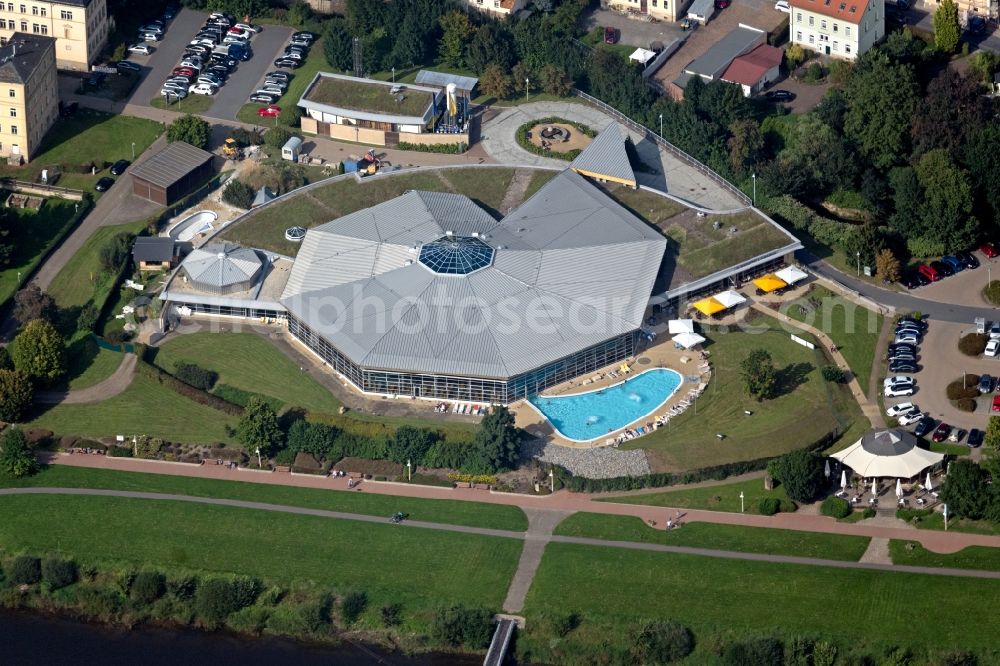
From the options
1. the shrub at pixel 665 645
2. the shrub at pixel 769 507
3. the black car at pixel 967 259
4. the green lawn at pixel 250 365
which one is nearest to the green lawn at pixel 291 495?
the green lawn at pixel 250 365

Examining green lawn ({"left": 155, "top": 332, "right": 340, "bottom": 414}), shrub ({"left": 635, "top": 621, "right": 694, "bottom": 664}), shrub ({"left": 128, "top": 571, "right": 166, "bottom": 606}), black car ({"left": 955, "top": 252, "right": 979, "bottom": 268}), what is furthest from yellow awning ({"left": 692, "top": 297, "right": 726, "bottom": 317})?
shrub ({"left": 128, "top": 571, "right": 166, "bottom": 606})

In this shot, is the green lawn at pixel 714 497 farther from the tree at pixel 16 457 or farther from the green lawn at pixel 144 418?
the tree at pixel 16 457

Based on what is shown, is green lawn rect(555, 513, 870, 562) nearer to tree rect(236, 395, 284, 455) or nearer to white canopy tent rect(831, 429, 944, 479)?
white canopy tent rect(831, 429, 944, 479)

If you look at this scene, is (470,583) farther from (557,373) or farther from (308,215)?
(308,215)

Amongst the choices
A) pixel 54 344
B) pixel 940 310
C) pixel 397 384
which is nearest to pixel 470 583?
pixel 397 384

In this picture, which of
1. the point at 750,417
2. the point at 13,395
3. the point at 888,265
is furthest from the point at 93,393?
the point at 888,265

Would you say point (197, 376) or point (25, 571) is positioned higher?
point (197, 376)

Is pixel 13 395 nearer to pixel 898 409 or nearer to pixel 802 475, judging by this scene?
pixel 802 475
